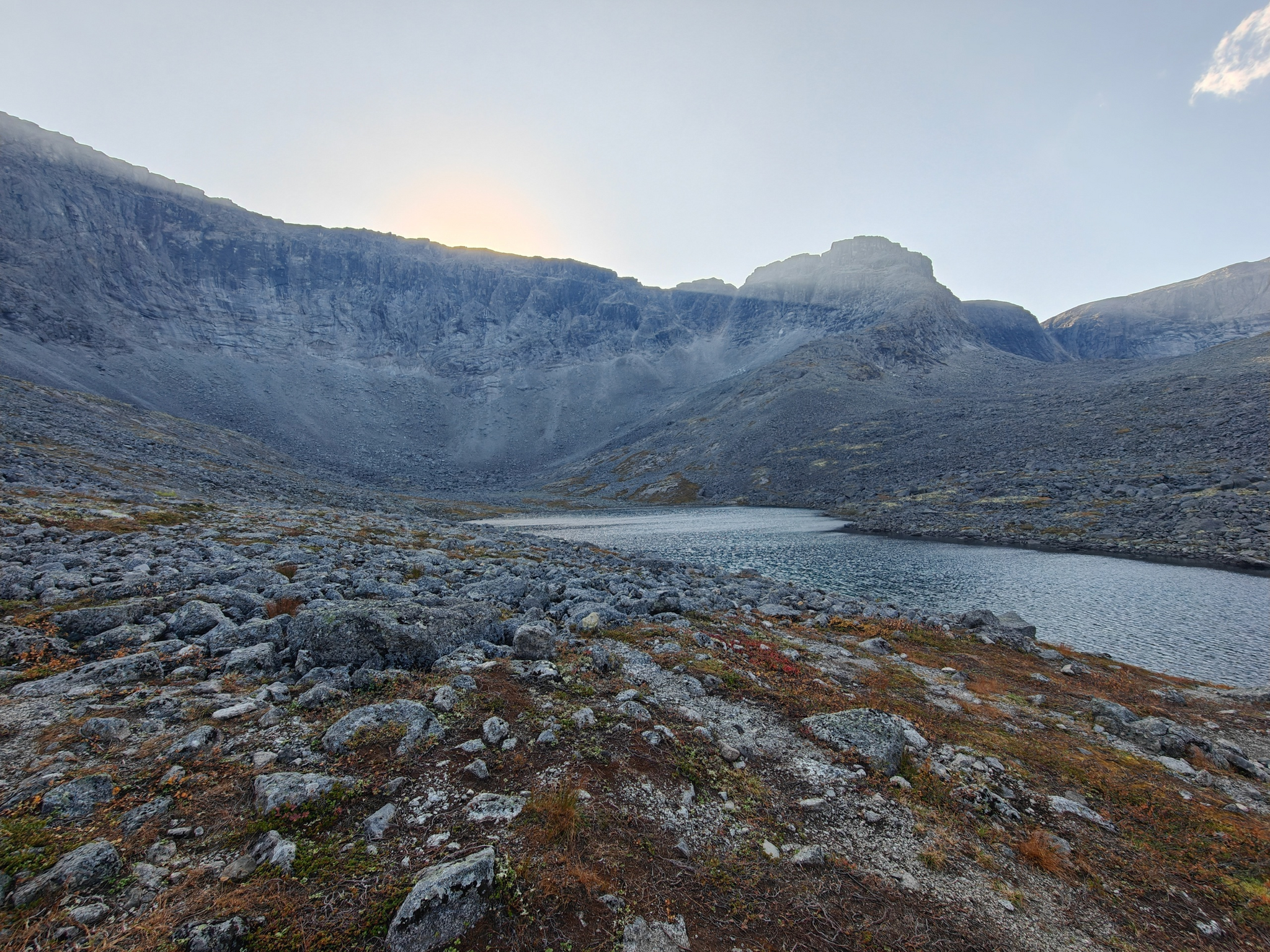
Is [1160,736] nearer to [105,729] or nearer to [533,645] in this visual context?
[533,645]

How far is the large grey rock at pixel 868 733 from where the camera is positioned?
930 centimetres

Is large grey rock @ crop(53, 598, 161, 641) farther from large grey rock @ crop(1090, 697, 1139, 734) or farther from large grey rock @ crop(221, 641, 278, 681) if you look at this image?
large grey rock @ crop(1090, 697, 1139, 734)

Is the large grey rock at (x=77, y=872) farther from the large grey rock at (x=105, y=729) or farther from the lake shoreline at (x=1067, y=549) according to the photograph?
the lake shoreline at (x=1067, y=549)

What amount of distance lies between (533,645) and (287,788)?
6317 millimetres

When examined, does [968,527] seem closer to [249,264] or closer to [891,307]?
[891,307]

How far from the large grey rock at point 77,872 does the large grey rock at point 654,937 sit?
4926 millimetres

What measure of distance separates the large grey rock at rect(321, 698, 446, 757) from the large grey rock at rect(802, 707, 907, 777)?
755 centimetres

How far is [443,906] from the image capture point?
477cm

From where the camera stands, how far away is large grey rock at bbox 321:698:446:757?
728 cm

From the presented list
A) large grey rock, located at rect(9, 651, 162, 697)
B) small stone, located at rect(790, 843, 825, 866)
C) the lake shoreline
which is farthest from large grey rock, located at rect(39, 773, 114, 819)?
the lake shoreline

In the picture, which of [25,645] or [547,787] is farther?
[25,645]

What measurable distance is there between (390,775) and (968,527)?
68481 mm

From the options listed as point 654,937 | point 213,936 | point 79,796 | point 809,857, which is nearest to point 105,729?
point 79,796

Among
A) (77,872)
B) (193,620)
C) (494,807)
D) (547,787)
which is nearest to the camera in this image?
(77,872)
